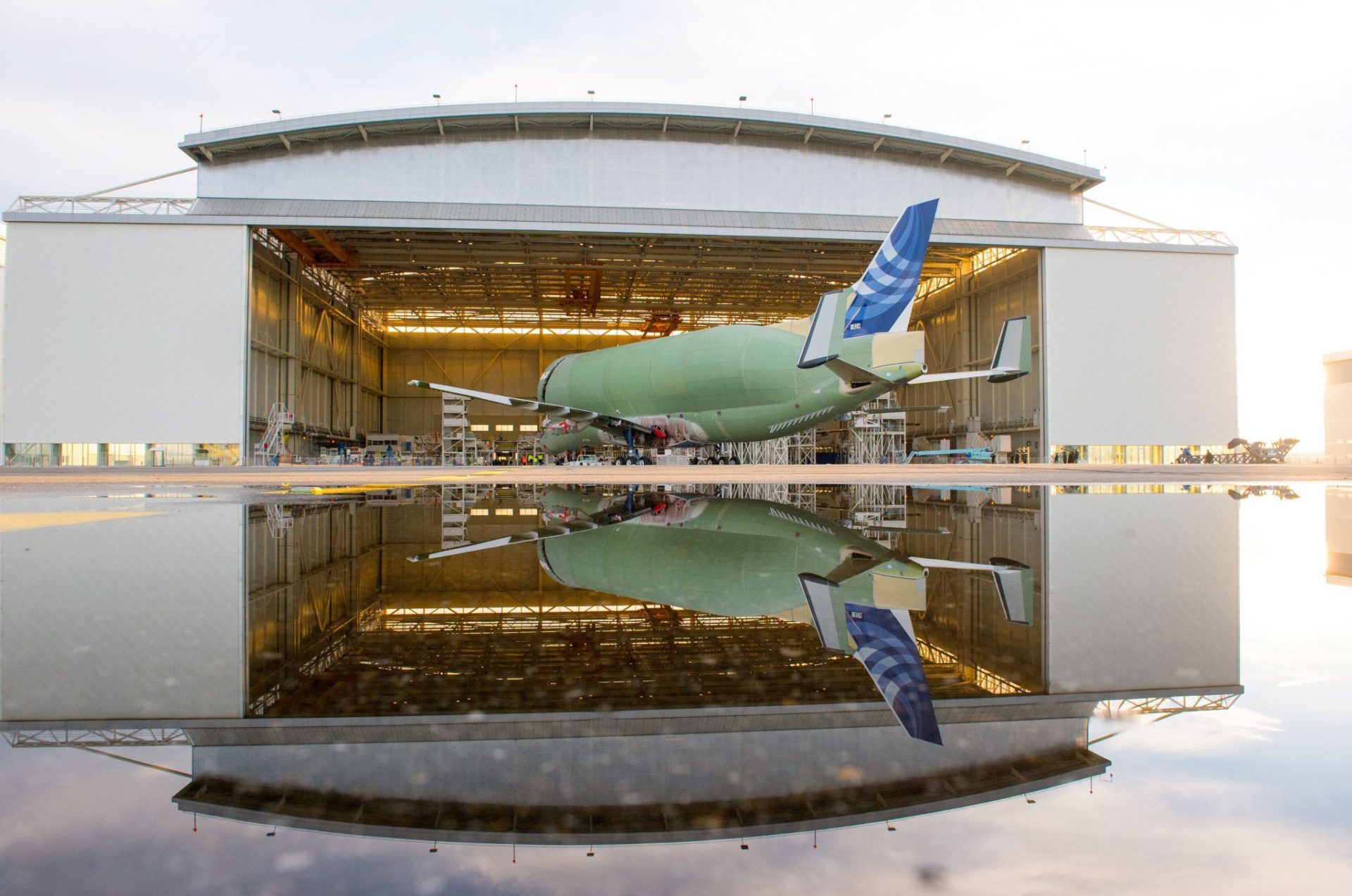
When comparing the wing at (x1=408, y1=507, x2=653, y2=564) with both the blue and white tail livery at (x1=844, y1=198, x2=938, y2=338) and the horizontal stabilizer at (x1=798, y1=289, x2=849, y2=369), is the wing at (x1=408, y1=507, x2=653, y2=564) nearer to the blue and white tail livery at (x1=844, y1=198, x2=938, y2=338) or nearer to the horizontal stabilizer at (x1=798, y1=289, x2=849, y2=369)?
the horizontal stabilizer at (x1=798, y1=289, x2=849, y2=369)

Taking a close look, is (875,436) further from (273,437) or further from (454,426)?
(273,437)

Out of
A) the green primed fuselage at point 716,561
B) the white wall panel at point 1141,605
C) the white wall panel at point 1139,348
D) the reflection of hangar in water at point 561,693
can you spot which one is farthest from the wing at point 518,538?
the white wall panel at point 1139,348

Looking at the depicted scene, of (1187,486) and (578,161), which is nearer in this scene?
(1187,486)

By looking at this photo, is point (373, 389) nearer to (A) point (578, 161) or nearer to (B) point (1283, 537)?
(A) point (578, 161)

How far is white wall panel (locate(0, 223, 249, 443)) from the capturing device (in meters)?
34.8

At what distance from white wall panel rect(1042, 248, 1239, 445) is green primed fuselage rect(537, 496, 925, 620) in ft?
117

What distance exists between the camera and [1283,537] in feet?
24.2

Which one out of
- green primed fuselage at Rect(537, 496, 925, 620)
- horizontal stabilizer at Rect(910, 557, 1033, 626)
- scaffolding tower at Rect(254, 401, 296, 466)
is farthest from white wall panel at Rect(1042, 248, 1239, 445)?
scaffolding tower at Rect(254, 401, 296, 466)

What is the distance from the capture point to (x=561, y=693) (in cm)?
244

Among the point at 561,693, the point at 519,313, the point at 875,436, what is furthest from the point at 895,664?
the point at 519,313

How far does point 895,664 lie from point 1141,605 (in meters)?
2.05

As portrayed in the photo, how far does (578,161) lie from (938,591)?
37.7 meters

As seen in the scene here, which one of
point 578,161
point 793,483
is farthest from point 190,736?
point 578,161

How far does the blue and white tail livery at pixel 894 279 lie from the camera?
2503 cm
